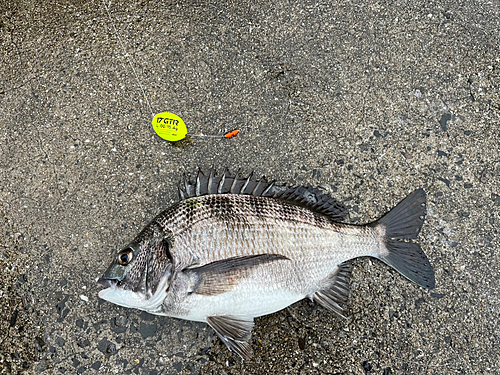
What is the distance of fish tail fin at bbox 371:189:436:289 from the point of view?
2400 mm

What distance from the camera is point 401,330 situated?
2.47 meters

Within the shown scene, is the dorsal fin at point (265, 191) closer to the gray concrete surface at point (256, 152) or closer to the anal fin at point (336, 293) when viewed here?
the gray concrete surface at point (256, 152)

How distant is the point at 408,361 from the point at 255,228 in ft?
4.83

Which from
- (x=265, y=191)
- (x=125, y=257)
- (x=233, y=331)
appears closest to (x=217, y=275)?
(x=233, y=331)

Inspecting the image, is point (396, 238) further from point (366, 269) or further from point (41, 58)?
point (41, 58)

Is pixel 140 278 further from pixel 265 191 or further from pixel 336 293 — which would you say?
pixel 336 293

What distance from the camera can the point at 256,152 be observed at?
8.80 ft

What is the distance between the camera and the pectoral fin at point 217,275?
2039mm

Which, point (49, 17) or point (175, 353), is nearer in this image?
point (175, 353)

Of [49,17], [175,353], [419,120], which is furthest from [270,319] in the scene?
[49,17]

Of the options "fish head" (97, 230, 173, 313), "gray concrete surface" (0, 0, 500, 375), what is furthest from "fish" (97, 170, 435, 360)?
"gray concrete surface" (0, 0, 500, 375)

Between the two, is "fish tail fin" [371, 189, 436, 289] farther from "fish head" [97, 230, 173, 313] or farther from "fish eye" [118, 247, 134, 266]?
"fish eye" [118, 247, 134, 266]

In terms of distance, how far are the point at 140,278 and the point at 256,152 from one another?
125cm

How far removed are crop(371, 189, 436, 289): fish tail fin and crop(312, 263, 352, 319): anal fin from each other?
279 mm
